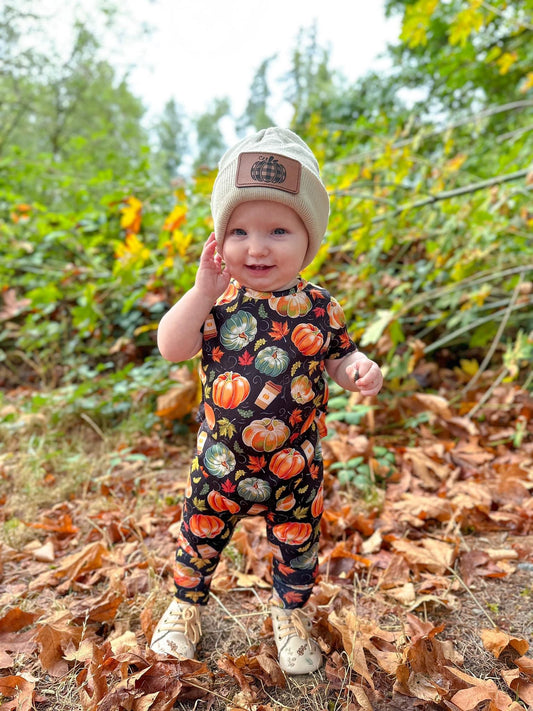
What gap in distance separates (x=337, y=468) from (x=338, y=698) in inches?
48.2

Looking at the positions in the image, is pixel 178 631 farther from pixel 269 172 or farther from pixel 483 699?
pixel 269 172

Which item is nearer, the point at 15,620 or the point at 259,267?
the point at 259,267

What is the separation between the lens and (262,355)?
3.89 feet

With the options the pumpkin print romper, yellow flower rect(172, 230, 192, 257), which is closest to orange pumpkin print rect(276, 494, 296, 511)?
the pumpkin print romper

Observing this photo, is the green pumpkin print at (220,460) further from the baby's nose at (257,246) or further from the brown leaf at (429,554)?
the brown leaf at (429,554)

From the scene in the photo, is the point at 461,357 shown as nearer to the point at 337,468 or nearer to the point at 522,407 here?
the point at 522,407

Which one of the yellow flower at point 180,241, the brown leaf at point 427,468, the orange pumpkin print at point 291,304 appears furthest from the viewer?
the yellow flower at point 180,241

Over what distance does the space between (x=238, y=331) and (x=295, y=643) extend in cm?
88

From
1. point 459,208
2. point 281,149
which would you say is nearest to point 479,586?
point 281,149

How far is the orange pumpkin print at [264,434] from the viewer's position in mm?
1184

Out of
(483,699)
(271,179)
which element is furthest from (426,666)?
(271,179)

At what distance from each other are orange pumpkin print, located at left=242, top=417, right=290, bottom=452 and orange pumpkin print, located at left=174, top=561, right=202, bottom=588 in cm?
45

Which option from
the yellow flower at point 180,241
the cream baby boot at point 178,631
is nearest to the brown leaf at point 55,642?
the cream baby boot at point 178,631

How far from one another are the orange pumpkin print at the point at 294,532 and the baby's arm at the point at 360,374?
15.8 inches
